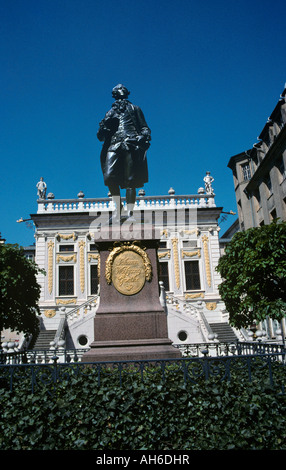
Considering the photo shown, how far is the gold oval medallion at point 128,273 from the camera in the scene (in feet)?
22.8

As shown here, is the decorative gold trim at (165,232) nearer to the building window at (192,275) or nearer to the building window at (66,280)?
the building window at (192,275)

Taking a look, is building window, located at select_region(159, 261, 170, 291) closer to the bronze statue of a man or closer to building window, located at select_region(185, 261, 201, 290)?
building window, located at select_region(185, 261, 201, 290)

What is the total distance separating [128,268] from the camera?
7.05 metres

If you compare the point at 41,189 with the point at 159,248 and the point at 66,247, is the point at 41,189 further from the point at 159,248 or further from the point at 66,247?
the point at 159,248

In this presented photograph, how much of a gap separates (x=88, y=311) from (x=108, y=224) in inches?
635

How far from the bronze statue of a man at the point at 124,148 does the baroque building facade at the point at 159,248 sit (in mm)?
18296

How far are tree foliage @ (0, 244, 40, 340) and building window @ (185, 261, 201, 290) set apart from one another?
1462cm

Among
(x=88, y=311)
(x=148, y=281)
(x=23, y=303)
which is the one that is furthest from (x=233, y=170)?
(x=148, y=281)

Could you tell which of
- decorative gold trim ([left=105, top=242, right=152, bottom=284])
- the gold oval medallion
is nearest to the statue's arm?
decorative gold trim ([left=105, top=242, right=152, bottom=284])

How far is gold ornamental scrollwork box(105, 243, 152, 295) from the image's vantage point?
6.97 meters

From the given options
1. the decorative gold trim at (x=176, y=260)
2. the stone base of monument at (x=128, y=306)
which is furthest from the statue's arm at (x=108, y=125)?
the decorative gold trim at (x=176, y=260)

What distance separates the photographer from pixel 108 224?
7.69 metres

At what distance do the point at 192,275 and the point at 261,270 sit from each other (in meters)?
16.1
